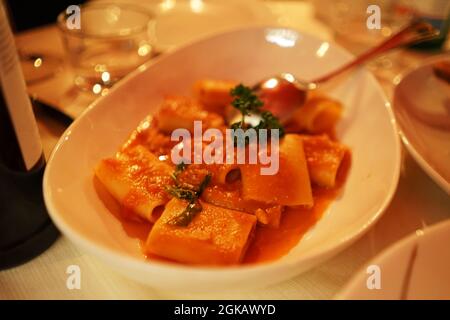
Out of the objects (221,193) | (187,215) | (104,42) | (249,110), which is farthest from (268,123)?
(104,42)

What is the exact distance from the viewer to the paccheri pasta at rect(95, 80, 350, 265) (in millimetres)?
750

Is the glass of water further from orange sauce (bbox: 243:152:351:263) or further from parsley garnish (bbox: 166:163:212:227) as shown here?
orange sauce (bbox: 243:152:351:263)

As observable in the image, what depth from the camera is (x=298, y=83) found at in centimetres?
128

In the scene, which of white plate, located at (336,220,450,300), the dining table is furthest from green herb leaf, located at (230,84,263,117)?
white plate, located at (336,220,450,300)

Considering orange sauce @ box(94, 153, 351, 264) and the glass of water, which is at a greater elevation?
the glass of water

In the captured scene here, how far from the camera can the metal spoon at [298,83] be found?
122 centimetres

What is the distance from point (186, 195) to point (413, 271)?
1.39 ft

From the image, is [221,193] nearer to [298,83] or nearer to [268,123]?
[268,123]

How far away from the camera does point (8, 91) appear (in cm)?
69

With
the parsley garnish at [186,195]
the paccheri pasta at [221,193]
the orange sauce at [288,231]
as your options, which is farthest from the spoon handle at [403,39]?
the parsley garnish at [186,195]

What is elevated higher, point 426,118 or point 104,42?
point 104,42

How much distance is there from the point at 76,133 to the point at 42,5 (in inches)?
57.0

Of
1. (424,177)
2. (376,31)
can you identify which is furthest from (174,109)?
(376,31)

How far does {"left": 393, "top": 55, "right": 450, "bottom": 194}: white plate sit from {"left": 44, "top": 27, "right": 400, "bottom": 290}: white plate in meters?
0.06
